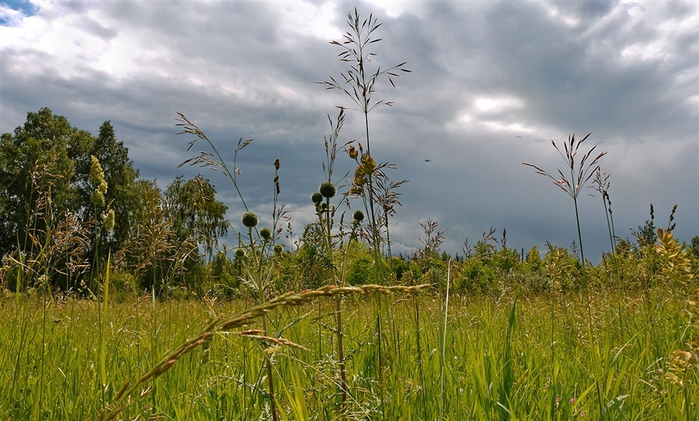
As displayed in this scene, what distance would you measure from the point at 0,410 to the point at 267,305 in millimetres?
2487

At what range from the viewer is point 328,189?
9.51 ft

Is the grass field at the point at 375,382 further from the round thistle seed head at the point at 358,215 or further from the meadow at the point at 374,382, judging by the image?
the round thistle seed head at the point at 358,215

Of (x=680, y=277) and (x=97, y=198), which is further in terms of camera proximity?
(x=97, y=198)

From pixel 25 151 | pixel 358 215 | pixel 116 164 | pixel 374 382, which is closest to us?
pixel 374 382

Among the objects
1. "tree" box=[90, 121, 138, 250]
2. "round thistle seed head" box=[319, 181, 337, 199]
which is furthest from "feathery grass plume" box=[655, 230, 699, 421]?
"tree" box=[90, 121, 138, 250]

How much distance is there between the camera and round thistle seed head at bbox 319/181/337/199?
9.47 feet

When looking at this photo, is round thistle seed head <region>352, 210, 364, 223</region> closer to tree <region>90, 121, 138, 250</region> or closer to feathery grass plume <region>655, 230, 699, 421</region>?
feathery grass plume <region>655, 230, 699, 421</region>

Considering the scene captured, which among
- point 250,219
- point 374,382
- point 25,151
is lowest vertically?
point 374,382

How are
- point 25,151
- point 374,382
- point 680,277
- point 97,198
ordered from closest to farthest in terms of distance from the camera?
point 680,277 → point 374,382 → point 97,198 → point 25,151

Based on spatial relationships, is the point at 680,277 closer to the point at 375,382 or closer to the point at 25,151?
the point at 375,382

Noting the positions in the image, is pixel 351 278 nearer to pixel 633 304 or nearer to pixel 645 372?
pixel 633 304

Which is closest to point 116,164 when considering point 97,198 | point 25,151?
point 25,151

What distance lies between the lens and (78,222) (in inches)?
143

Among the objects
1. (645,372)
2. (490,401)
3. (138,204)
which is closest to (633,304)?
(645,372)
